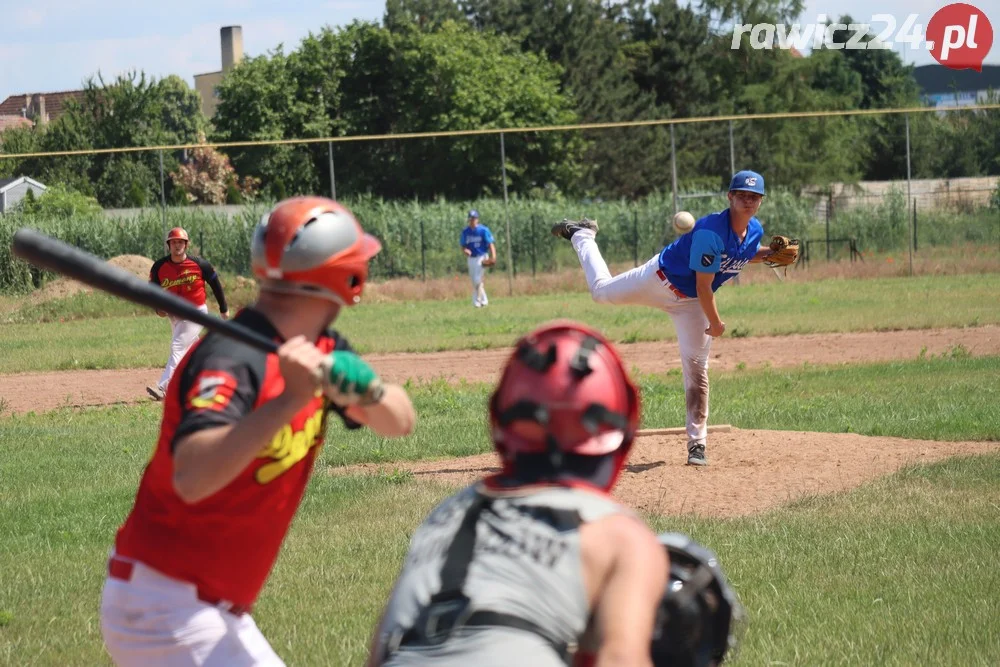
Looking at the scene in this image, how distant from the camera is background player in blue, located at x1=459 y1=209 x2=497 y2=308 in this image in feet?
87.9

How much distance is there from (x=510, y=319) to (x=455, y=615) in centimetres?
2066

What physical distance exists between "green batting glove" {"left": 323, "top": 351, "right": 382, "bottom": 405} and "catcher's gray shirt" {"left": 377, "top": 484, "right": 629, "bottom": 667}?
0.59 meters

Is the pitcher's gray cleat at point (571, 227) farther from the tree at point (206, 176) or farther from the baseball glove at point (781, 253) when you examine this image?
the tree at point (206, 176)

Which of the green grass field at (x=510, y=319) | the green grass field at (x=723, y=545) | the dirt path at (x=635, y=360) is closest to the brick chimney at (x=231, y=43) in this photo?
the green grass field at (x=510, y=319)

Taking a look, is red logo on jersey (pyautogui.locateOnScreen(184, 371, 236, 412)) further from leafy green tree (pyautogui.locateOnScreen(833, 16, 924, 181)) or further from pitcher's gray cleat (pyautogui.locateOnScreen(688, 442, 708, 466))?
leafy green tree (pyautogui.locateOnScreen(833, 16, 924, 181))

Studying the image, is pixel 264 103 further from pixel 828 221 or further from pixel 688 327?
pixel 688 327

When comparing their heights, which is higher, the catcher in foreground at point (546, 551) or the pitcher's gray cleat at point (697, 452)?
the catcher in foreground at point (546, 551)

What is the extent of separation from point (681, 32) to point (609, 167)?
14.5 meters

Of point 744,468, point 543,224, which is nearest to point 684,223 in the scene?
point 744,468

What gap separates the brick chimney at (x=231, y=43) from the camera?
9519cm

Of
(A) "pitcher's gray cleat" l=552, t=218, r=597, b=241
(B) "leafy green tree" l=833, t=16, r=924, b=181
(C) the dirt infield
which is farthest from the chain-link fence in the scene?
→ (B) "leafy green tree" l=833, t=16, r=924, b=181

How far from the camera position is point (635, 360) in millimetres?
17562

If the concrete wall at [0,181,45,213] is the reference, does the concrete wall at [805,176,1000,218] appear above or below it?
below

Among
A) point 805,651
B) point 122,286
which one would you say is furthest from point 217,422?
point 805,651
